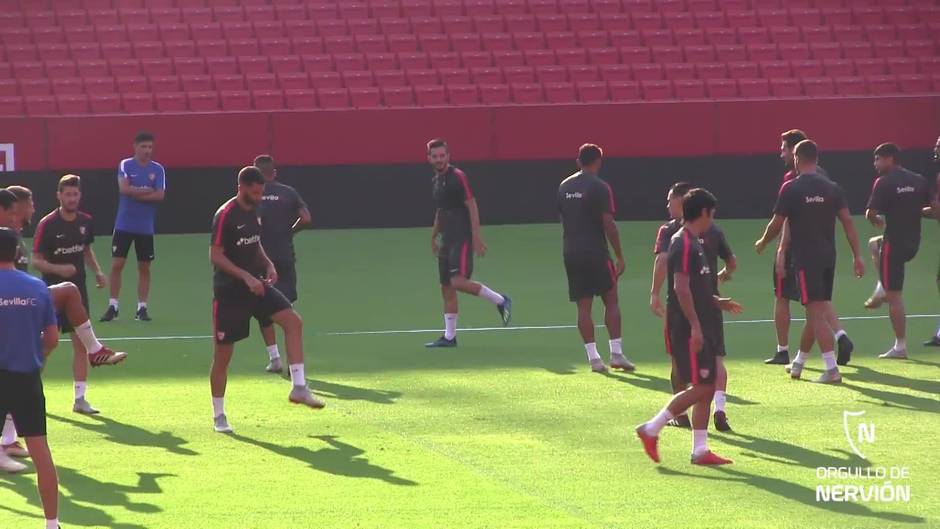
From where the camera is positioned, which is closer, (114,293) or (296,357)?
(296,357)

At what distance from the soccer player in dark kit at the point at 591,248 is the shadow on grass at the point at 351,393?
83.6 inches

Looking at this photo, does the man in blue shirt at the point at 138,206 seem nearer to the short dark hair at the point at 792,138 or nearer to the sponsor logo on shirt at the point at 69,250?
the sponsor logo on shirt at the point at 69,250

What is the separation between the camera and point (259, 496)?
9.76 metres

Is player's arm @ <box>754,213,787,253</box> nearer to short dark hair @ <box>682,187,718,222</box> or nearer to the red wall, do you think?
short dark hair @ <box>682,187,718,222</box>

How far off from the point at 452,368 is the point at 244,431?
3.47m

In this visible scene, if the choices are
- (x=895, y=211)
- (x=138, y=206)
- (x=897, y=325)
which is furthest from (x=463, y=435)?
(x=138, y=206)

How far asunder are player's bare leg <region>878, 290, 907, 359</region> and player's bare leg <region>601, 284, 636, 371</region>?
8.89ft

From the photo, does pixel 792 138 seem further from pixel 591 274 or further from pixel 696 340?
pixel 696 340

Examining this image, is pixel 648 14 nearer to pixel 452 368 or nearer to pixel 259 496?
pixel 452 368

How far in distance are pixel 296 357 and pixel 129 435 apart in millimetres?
1452

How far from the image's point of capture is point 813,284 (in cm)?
1364

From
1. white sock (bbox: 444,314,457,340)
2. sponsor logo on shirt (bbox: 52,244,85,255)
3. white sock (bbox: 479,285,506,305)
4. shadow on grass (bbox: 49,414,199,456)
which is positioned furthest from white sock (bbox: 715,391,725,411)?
sponsor logo on shirt (bbox: 52,244,85,255)

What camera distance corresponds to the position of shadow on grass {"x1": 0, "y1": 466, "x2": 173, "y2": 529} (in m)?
9.27

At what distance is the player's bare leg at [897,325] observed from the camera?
1511 centimetres
